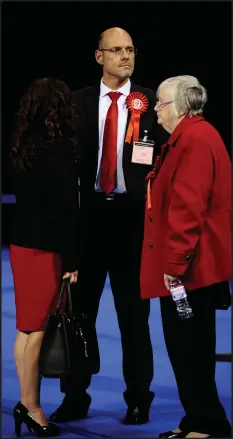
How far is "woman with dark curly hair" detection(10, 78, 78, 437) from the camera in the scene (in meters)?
3.78

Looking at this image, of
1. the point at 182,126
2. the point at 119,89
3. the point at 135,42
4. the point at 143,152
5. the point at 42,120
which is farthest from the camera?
the point at 135,42

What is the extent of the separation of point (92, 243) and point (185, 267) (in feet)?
3.10

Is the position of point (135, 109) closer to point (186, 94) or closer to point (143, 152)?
point (143, 152)

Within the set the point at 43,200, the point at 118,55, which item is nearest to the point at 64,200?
the point at 43,200

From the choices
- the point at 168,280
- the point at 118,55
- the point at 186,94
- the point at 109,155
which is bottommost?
the point at 168,280

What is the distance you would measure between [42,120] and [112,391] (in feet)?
5.22

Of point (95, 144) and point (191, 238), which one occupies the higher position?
point (95, 144)

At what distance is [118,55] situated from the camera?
168 inches

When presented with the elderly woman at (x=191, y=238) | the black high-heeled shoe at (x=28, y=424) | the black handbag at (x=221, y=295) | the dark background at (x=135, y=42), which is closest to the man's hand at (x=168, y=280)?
the elderly woman at (x=191, y=238)

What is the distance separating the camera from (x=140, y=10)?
808cm

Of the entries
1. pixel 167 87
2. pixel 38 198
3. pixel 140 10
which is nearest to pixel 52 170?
pixel 38 198

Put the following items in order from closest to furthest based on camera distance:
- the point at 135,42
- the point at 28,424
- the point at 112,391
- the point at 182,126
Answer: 1. the point at 182,126
2. the point at 28,424
3. the point at 112,391
4. the point at 135,42

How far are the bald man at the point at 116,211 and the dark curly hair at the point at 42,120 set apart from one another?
17.7 inches

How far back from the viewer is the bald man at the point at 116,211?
13.9 feet
